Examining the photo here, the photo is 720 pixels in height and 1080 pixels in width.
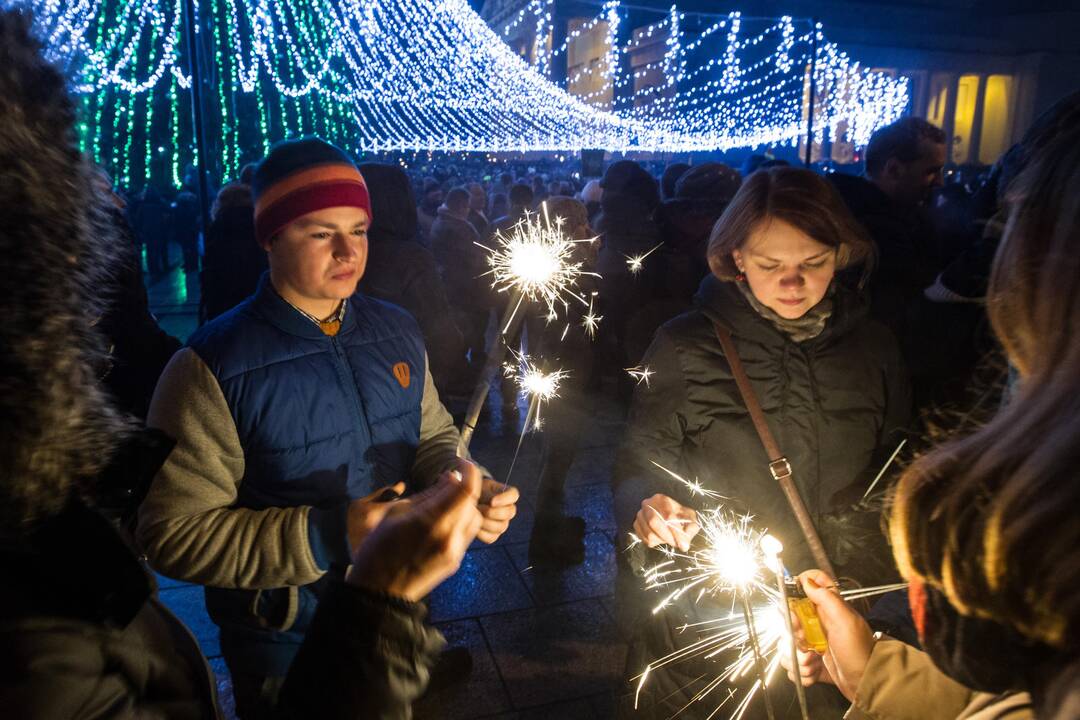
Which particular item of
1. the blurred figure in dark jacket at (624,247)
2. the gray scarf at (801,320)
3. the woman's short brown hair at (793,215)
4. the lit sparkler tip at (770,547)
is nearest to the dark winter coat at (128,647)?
the lit sparkler tip at (770,547)

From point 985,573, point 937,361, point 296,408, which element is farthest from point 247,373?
point 937,361

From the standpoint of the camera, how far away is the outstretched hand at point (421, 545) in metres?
1.28

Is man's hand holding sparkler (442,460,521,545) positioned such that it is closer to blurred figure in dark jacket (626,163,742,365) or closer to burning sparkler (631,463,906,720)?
burning sparkler (631,463,906,720)

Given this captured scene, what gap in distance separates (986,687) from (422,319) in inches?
155

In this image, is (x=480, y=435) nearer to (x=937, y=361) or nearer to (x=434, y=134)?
(x=937, y=361)

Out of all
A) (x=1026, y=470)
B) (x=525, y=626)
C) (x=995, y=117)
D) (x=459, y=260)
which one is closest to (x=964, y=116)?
(x=995, y=117)

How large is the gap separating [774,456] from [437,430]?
1188 millimetres

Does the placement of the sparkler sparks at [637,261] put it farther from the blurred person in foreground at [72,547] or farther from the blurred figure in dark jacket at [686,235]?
the blurred person in foreground at [72,547]

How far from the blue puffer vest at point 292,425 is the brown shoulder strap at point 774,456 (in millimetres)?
1153

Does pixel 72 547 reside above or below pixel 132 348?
above

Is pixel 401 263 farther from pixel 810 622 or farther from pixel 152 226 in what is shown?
pixel 152 226

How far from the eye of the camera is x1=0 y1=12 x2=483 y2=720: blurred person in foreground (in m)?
0.99

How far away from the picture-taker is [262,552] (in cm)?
202

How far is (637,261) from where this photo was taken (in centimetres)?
553
